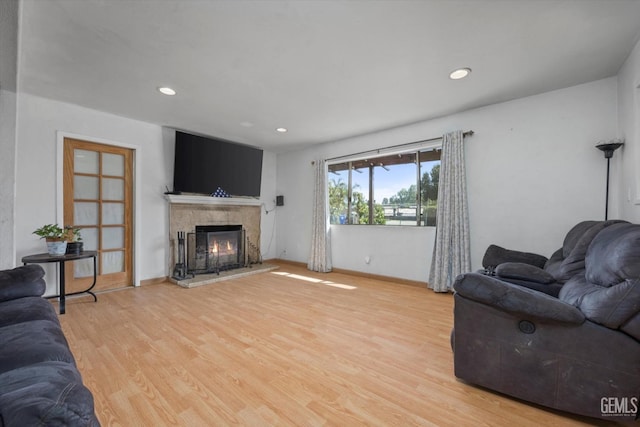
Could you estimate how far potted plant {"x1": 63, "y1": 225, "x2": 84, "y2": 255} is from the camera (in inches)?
122

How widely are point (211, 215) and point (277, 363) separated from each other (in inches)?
144

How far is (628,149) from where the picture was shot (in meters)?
2.41

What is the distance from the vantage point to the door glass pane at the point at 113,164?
3.81 meters

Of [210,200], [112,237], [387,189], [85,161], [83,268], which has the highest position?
[85,161]

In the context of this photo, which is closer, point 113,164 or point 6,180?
point 6,180

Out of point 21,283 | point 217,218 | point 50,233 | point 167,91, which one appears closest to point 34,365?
point 21,283

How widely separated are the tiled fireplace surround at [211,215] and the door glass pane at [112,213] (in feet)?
2.11

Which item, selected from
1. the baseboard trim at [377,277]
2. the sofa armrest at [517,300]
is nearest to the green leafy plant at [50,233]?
the baseboard trim at [377,277]

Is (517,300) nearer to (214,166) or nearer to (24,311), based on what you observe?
(24,311)

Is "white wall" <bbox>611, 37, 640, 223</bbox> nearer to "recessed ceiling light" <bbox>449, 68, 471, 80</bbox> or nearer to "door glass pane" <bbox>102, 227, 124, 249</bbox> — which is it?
"recessed ceiling light" <bbox>449, 68, 471, 80</bbox>

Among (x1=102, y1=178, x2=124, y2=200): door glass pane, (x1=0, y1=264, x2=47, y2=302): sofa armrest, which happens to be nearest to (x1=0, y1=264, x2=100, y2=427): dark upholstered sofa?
(x1=0, y1=264, x2=47, y2=302): sofa armrest

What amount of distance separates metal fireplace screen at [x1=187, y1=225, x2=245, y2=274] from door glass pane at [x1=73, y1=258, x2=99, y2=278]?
4.30 feet

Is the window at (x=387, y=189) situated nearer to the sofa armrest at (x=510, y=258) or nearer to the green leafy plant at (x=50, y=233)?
the sofa armrest at (x=510, y=258)

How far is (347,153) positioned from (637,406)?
14.2 feet
